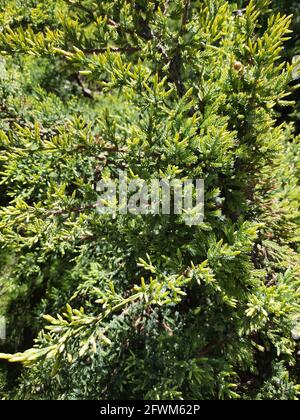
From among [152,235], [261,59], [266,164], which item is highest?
[261,59]

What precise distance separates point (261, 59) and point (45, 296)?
4.23 meters

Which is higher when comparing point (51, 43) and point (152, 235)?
point (51, 43)

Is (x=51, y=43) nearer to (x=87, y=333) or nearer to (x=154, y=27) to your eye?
(x=154, y=27)

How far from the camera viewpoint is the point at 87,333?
2111 millimetres

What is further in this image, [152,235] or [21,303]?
[21,303]

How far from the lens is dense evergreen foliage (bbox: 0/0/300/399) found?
2342 millimetres

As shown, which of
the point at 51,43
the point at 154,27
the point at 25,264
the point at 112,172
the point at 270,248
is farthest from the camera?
the point at 25,264

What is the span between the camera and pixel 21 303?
4859mm

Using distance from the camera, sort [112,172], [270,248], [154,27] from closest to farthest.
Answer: [154,27] → [270,248] → [112,172]

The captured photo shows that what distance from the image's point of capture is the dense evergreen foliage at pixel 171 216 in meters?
→ 2.34

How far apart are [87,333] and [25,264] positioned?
7.23 feet

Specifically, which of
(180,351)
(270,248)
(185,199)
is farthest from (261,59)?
(180,351)

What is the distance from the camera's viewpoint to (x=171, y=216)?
2756 mm

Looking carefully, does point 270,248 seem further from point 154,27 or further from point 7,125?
point 7,125
